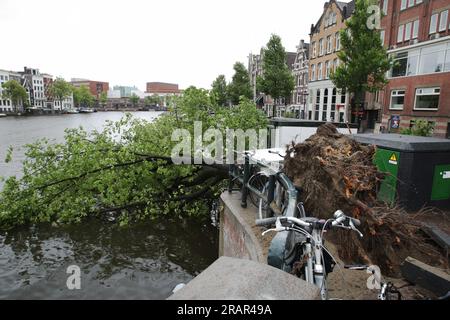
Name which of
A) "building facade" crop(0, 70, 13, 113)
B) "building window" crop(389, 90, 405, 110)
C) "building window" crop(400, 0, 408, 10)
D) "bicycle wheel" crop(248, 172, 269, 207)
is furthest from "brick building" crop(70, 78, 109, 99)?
"bicycle wheel" crop(248, 172, 269, 207)

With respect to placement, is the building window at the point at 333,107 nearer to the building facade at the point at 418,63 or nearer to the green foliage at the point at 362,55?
the building facade at the point at 418,63

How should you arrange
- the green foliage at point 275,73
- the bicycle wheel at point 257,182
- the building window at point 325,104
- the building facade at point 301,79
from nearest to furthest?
the bicycle wheel at point 257,182
the green foliage at point 275,73
the building window at point 325,104
the building facade at point 301,79

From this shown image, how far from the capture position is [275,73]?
3588 cm

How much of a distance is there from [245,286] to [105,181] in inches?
331

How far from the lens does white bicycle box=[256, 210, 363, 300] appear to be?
2774mm

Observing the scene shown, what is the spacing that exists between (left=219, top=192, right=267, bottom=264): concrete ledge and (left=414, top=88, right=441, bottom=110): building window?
24199mm

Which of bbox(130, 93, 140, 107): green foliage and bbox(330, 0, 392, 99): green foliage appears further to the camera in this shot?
bbox(130, 93, 140, 107): green foliage

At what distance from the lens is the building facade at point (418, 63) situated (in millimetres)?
24391

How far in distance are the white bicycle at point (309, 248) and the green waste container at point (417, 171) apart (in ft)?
11.1

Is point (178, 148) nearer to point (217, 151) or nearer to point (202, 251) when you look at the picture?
point (217, 151)

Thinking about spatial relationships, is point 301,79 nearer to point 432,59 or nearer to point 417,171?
point 432,59

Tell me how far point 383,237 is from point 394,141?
253 cm

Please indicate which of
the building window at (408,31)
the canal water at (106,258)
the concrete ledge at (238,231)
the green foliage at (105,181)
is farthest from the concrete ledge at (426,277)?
the building window at (408,31)

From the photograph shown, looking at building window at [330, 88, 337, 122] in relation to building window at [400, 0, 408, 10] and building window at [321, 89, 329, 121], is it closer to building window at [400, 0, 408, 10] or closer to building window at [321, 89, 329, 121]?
building window at [321, 89, 329, 121]
